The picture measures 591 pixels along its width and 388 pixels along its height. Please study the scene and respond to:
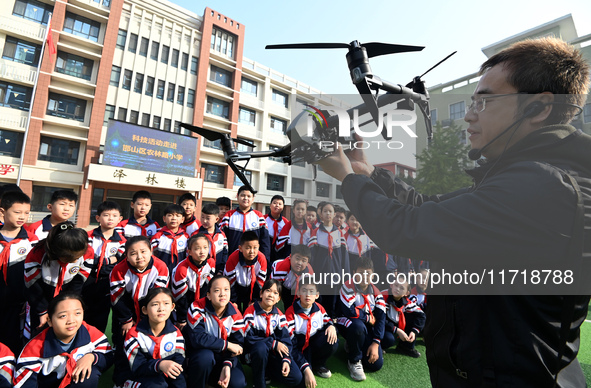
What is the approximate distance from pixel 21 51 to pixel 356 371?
65.4 ft

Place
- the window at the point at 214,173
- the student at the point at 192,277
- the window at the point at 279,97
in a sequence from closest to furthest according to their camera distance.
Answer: the student at the point at 192,277 < the window at the point at 214,173 < the window at the point at 279,97

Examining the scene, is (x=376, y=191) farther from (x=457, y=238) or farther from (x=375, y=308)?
(x=375, y=308)

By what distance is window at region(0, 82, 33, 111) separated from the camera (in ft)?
45.5

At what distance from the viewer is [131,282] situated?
2.90 metres

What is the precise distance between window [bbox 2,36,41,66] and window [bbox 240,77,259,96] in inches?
436

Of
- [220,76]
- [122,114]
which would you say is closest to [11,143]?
[122,114]

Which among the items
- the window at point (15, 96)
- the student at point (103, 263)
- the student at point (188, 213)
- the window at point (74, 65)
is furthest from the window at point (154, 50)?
the student at point (103, 263)

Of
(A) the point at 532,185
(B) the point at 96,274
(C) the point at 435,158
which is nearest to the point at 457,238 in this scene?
(A) the point at 532,185

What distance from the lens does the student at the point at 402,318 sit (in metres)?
3.30

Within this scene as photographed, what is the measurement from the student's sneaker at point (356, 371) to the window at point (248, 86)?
817 inches

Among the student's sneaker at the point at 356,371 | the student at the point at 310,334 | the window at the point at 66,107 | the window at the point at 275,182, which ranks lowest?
the student's sneaker at the point at 356,371

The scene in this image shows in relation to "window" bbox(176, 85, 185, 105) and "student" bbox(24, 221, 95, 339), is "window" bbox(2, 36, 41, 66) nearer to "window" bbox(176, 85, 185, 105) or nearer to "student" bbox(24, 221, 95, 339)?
"window" bbox(176, 85, 185, 105)

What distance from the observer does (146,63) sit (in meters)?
17.2

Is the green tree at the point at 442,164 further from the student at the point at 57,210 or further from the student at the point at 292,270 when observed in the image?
the student at the point at 57,210
